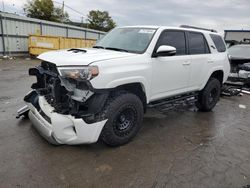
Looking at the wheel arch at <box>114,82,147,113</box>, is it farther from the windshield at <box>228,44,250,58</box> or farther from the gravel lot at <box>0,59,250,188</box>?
the windshield at <box>228,44,250,58</box>

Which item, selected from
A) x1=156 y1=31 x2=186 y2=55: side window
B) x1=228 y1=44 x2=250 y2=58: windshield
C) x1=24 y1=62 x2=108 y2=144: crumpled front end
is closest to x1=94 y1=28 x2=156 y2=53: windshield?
x1=156 y1=31 x2=186 y2=55: side window

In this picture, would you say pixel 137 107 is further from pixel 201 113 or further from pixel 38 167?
pixel 201 113

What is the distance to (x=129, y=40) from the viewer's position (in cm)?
439

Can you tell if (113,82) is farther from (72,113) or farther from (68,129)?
(68,129)

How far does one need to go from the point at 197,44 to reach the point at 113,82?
2.72 m

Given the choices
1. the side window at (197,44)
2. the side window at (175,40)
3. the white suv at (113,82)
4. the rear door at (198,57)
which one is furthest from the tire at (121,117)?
the side window at (197,44)

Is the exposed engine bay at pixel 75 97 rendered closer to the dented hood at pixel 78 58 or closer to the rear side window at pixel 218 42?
the dented hood at pixel 78 58

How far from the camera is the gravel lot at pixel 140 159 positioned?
3.00m

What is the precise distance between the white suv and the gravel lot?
28 centimetres

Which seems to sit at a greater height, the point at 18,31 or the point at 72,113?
the point at 18,31

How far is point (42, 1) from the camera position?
32.3 metres

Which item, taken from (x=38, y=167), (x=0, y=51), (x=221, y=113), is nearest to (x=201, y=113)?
(x=221, y=113)

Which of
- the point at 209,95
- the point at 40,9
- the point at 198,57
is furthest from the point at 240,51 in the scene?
the point at 40,9

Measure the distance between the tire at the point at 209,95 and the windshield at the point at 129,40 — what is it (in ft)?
7.53
